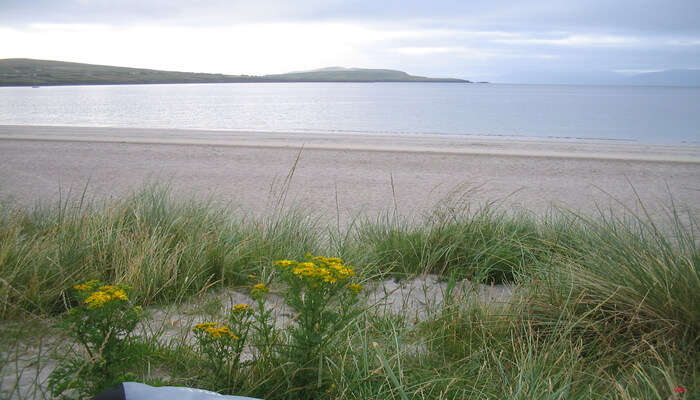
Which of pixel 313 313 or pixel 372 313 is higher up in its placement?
pixel 313 313

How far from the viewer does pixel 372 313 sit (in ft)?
10.8

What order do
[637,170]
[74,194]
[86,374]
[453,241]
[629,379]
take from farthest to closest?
[637,170] < [74,194] < [453,241] < [629,379] < [86,374]

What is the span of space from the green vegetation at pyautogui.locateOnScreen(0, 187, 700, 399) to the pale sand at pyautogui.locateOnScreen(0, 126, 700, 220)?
240 cm

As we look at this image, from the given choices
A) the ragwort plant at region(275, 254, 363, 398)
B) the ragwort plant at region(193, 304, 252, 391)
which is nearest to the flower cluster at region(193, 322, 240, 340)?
the ragwort plant at region(193, 304, 252, 391)

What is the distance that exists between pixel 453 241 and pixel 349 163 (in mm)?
7357

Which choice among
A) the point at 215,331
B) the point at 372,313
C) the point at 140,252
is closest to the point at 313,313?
the point at 215,331

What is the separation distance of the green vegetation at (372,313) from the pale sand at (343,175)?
2403 mm

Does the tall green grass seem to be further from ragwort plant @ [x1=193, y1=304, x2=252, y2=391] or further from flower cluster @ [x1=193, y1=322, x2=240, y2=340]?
flower cluster @ [x1=193, y1=322, x2=240, y2=340]

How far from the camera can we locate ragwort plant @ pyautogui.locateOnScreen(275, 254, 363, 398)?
2207 mm

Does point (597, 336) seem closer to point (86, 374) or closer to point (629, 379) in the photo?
point (629, 379)

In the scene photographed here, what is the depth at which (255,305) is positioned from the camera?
3848 millimetres

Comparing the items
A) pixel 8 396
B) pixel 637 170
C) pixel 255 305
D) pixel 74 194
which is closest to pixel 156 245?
pixel 255 305

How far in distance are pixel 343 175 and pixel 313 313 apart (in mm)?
8238

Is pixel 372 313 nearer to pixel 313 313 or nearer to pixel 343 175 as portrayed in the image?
pixel 313 313
